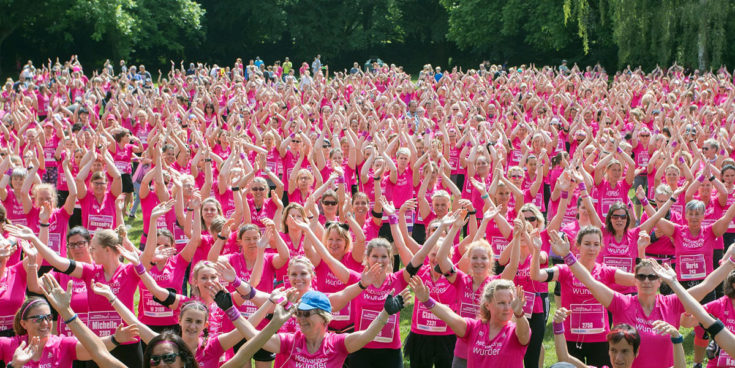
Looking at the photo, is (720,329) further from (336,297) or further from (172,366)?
(172,366)

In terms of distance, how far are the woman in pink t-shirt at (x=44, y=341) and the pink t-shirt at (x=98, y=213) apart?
4704 millimetres

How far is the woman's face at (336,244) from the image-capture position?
7.75m

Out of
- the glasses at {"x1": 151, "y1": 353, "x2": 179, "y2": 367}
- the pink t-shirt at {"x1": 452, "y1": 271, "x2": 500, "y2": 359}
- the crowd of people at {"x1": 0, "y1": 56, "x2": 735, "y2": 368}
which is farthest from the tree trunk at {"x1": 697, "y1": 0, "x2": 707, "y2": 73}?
the glasses at {"x1": 151, "y1": 353, "x2": 179, "y2": 367}

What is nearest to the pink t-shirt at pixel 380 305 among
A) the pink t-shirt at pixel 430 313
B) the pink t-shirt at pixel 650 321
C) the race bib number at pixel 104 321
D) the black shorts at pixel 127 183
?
the pink t-shirt at pixel 430 313

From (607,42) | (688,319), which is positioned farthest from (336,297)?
(607,42)

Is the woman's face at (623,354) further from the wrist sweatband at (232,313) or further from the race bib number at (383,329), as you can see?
the wrist sweatband at (232,313)

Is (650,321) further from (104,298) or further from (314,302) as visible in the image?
(104,298)

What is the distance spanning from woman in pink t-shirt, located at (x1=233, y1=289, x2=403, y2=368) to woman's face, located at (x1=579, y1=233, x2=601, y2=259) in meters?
2.45

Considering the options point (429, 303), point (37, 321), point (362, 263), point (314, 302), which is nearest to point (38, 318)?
point (37, 321)

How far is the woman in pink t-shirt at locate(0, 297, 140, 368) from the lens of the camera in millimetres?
5637

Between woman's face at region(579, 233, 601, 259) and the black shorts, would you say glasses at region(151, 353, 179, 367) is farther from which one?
the black shorts

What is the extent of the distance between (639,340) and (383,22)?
4985 cm

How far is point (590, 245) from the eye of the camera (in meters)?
7.35

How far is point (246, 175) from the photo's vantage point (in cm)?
1085
